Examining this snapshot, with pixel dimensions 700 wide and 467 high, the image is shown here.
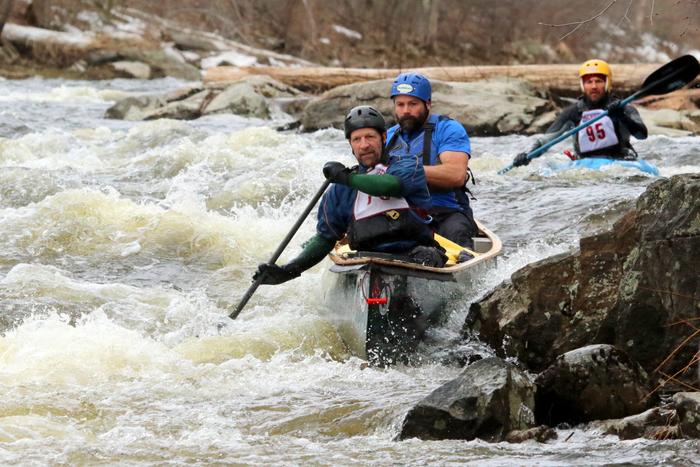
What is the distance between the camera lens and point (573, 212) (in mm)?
9156

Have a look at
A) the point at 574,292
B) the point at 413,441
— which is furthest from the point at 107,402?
the point at 574,292

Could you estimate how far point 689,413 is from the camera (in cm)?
392

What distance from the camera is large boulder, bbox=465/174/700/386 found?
16.0ft

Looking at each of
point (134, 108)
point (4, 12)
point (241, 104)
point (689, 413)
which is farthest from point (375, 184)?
point (4, 12)

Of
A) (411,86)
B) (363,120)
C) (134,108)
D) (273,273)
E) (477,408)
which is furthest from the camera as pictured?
(134,108)

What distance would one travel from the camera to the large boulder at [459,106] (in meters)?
14.6

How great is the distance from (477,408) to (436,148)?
2672mm

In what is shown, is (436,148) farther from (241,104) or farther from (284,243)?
(241,104)

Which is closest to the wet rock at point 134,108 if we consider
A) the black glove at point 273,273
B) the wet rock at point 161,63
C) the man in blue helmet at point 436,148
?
the wet rock at point 161,63

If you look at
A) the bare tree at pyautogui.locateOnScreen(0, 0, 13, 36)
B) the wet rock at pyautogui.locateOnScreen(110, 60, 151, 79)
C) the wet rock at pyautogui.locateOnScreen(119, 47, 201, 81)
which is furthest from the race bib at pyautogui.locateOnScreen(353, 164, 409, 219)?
the bare tree at pyautogui.locateOnScreen(0, 0, 13, 36)

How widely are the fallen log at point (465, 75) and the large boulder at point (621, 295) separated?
12.1 meters

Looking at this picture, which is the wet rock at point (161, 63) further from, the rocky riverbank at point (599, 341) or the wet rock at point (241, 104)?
the rocky riverbank at point (599, 341)

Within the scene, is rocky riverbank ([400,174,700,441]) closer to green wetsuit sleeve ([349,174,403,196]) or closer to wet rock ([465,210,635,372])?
wet rock ([465,210,635,372])

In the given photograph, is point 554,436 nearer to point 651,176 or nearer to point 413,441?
point 413,441
